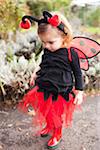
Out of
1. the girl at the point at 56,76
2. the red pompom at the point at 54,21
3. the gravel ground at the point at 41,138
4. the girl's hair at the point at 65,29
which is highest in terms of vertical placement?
the red pompom at the point at 54,21

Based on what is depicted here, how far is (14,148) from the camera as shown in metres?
3.85

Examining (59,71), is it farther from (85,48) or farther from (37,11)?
(37,11)

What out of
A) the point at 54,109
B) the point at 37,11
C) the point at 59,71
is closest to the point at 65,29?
the point at 59,71

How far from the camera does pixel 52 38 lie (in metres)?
3.38

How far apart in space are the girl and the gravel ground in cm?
22

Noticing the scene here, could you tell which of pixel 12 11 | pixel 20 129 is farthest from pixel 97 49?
pixel 12 11

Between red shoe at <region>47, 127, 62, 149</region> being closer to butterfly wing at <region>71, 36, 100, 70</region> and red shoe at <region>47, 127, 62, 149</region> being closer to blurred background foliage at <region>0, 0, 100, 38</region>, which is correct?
butterfly wing at <region>71, 36, 100, 70</region>

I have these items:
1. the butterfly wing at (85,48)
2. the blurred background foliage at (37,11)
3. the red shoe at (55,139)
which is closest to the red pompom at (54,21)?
the butterfly wing at (85,48)

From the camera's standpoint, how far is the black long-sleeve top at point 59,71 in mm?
3512

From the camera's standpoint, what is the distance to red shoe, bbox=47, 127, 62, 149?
3826 mm

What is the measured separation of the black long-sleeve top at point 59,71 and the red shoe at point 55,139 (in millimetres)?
506

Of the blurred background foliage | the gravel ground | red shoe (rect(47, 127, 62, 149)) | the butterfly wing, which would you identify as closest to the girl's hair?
the butterfly wing

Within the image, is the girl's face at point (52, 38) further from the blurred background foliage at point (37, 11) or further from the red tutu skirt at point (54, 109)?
the blurred background foliage at point (37, 11)

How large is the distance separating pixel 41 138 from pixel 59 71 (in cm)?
88
